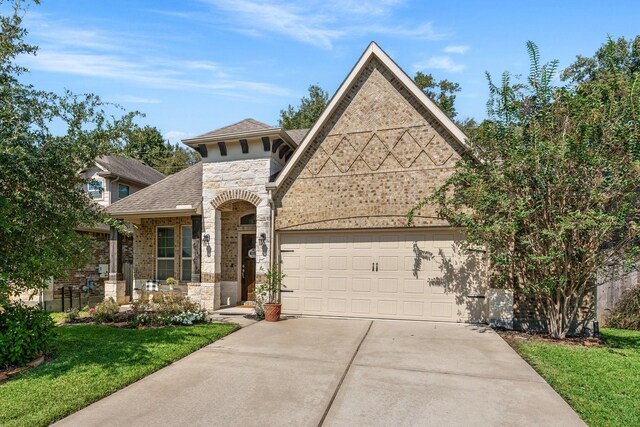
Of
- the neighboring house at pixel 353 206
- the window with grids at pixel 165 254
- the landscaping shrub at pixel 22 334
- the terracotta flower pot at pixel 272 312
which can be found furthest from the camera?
the window with grids at pixel 165 254

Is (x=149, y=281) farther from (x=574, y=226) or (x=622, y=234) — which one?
(x=622, y=234)

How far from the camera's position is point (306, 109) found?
3038cm

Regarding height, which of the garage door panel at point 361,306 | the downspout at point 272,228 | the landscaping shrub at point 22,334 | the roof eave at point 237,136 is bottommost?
Answer: the garage door panel at point 361,306

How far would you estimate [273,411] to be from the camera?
4.33 m

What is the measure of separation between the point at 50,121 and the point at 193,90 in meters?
3.95

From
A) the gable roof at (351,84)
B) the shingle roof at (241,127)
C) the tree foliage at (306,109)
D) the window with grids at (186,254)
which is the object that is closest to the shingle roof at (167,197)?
the window with grids at (186,254)

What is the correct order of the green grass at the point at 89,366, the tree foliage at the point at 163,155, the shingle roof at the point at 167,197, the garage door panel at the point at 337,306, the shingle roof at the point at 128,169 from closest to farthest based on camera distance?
the green grass at the point at 89,366, the garage door panel at the point at 337,306, the shingle roof at the point at 167,197, the shingle roof at the point at 128,169, the tree foliage at the point at 163,155

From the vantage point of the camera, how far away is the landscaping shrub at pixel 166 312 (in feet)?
30.4

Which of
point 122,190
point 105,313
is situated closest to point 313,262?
point 105,313

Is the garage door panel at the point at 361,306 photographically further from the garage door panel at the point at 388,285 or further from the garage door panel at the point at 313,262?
the garage door panel at the point at 313,262

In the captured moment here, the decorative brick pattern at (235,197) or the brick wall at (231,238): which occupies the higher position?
the decorative brick pattern at (235,197)

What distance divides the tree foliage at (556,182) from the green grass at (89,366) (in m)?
6.79

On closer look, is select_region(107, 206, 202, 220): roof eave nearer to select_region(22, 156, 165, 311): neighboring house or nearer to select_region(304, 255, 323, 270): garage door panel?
select_region(22, 156, 165, 311): neighboring house

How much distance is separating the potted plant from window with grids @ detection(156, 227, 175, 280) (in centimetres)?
469
